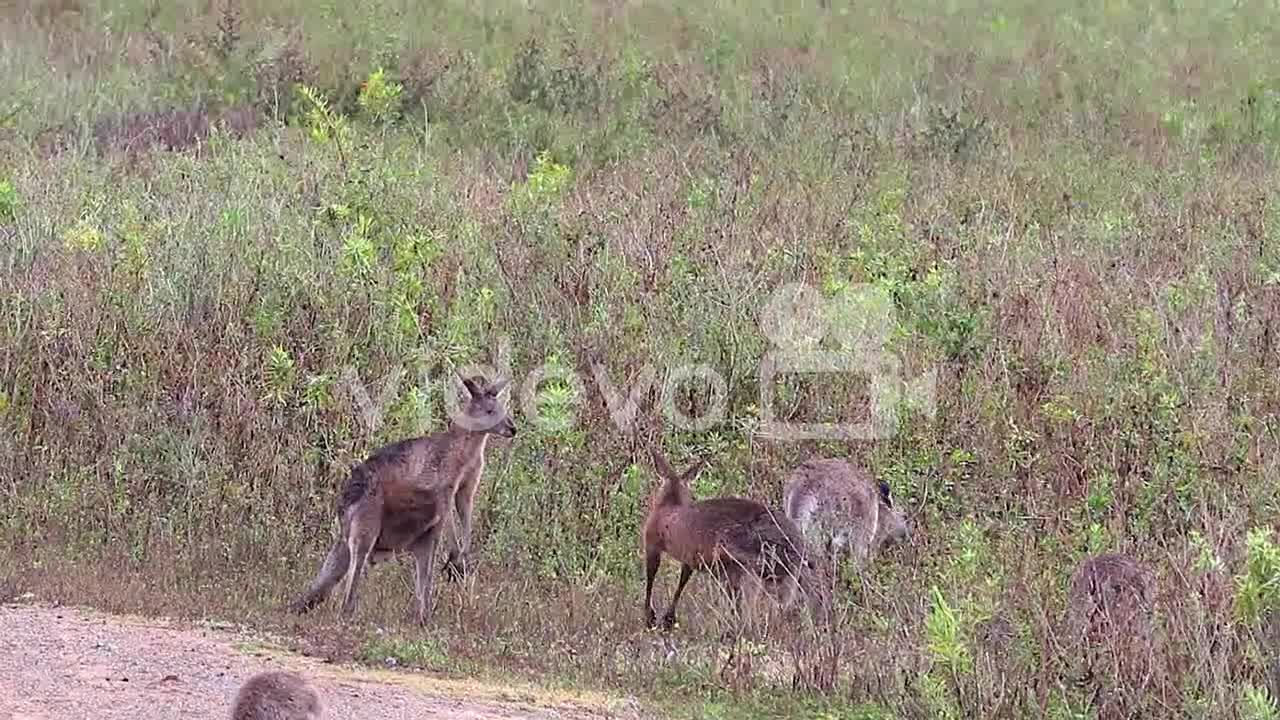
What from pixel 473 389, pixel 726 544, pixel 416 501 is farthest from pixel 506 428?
pixel 726 544

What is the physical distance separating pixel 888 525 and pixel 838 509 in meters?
0.56

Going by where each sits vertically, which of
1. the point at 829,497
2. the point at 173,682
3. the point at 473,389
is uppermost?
the point at 473,389

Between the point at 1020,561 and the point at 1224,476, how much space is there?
151 centimetres

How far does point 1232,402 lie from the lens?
1211cm

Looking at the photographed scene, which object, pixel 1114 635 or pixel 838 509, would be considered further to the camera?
pixel 838 509

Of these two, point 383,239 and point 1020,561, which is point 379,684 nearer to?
point 1020,561

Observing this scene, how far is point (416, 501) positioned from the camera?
1045 cm

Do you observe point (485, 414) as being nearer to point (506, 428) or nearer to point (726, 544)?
point (506, 428)

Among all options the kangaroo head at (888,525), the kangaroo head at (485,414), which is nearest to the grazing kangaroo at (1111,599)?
the kangaroo head at (888,525)

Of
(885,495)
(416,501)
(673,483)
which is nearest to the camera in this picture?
(416,501)

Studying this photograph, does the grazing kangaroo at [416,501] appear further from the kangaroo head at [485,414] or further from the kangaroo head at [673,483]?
the kangaroo head at [673,483]

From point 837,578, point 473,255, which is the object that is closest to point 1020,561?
point 837,578

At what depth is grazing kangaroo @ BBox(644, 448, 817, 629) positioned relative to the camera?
32.3 ft

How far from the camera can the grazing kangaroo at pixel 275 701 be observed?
712 cm
